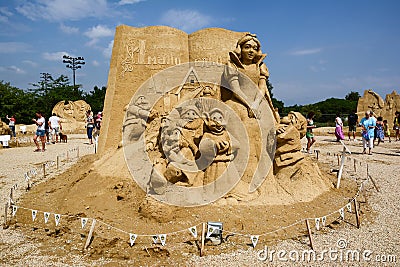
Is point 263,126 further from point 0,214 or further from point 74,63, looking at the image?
point 74,63

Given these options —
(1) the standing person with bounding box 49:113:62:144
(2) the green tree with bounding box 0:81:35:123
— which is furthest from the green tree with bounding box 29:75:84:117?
(1) the standing person with bounding box 49:113:62:144

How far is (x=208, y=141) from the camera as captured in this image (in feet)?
16.0

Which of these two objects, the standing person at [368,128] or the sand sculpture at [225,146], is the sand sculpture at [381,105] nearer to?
the standing person at [368,128]

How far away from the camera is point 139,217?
4.63 meters

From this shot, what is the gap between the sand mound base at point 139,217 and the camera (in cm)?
389

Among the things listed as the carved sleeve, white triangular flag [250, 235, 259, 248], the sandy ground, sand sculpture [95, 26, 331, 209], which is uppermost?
the carved sleeve

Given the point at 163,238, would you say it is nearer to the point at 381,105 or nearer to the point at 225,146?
the point at 225,146

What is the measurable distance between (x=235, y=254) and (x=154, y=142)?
9.15 feet

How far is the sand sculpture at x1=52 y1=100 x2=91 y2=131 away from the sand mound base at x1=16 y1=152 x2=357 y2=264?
18.7 metres

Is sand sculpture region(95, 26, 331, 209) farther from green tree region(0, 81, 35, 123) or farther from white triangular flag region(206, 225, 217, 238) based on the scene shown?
green tree region(0, 81, 35, 123)

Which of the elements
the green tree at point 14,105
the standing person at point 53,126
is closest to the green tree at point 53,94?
the green tree at point 14,105

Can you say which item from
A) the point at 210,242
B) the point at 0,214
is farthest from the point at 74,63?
the point at 210,242

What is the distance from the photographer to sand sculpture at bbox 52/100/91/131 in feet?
78.0

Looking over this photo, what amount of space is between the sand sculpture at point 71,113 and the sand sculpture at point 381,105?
65.9 feet
